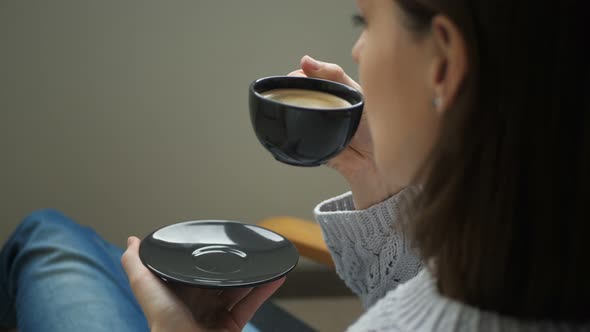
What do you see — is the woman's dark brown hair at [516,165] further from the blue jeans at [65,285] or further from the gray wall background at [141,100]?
the gray wall background at [141,100]

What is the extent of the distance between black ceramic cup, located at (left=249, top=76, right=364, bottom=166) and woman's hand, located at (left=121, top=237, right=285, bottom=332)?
0.24 meters

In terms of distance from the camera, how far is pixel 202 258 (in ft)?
2.96

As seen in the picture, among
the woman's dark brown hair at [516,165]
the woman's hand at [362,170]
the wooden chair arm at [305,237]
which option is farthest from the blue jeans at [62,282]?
the woman's dark brown hair at [516,165]

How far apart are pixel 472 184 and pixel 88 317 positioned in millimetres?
766

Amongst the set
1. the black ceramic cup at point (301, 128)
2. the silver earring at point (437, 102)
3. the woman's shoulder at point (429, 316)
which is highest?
the silver earring at point (437, 102)

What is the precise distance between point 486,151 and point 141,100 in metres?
1.38

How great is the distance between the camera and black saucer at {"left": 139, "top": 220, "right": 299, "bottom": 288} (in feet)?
2.72

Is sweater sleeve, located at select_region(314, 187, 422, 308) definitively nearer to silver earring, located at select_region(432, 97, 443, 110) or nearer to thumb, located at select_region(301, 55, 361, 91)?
thumb, located at select_region(301, 55, 361, 91)

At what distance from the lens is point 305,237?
4.47 feet

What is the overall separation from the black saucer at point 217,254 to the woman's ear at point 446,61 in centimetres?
39

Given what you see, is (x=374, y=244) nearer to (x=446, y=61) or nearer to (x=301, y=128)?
(x=301, y=128)

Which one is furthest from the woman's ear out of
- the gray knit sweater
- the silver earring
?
the gray knit sweater

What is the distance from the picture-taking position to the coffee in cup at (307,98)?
2.65 ft

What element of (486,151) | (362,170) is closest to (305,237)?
(362,170)
